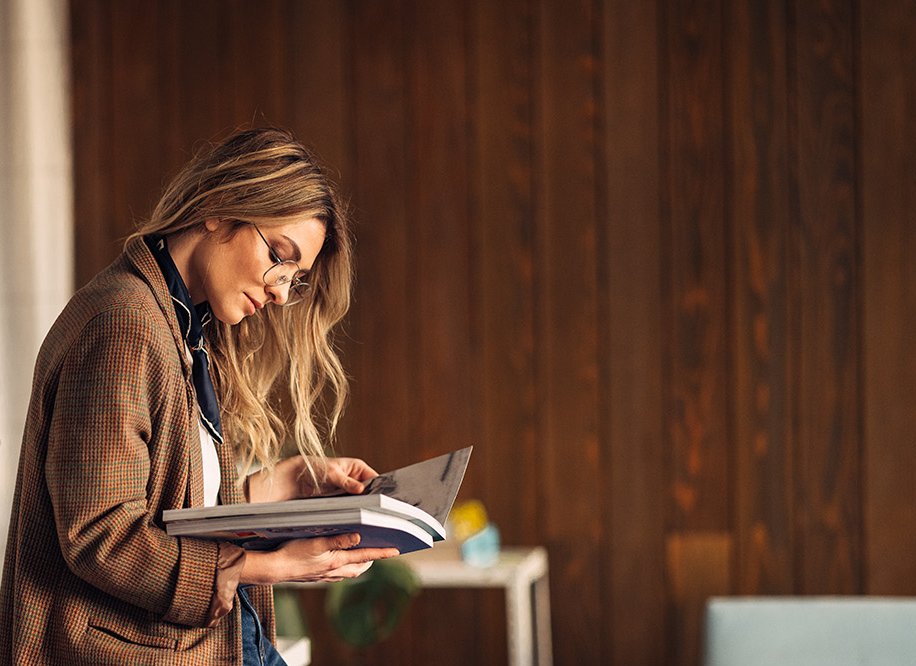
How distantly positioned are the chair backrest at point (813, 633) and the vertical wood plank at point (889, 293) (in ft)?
2.59

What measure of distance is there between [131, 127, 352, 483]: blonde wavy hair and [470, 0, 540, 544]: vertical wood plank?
1.50m

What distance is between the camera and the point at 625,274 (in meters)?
3.06

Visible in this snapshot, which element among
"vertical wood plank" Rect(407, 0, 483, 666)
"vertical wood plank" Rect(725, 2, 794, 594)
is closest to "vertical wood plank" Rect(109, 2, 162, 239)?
"vertical wood plank" Rect(407, 0, 483, 666)

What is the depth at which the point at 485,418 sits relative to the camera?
3.12 meters

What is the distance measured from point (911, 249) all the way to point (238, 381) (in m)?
2.08

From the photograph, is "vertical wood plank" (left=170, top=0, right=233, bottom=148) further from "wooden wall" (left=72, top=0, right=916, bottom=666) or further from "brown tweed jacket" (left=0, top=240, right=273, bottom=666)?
"brown tweed jacket" (left=0, top=240, right=273, bottom=666)

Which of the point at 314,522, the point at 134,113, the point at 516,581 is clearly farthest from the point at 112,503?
the point at 134,113

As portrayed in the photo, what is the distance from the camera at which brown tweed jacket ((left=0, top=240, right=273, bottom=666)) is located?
1143 mm

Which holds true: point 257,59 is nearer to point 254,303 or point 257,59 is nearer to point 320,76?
point 320,76

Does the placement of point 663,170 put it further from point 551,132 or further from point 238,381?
point 238,381

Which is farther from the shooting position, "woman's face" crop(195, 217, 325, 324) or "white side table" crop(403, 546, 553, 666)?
"white side table" crop(403, 546, 553, 666)

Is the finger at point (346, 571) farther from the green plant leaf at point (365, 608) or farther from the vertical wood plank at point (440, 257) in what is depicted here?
the vertical wood plank at point (440, 257)

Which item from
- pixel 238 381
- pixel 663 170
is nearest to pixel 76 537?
pixel 238 381

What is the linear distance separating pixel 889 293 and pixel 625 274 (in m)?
0.69
